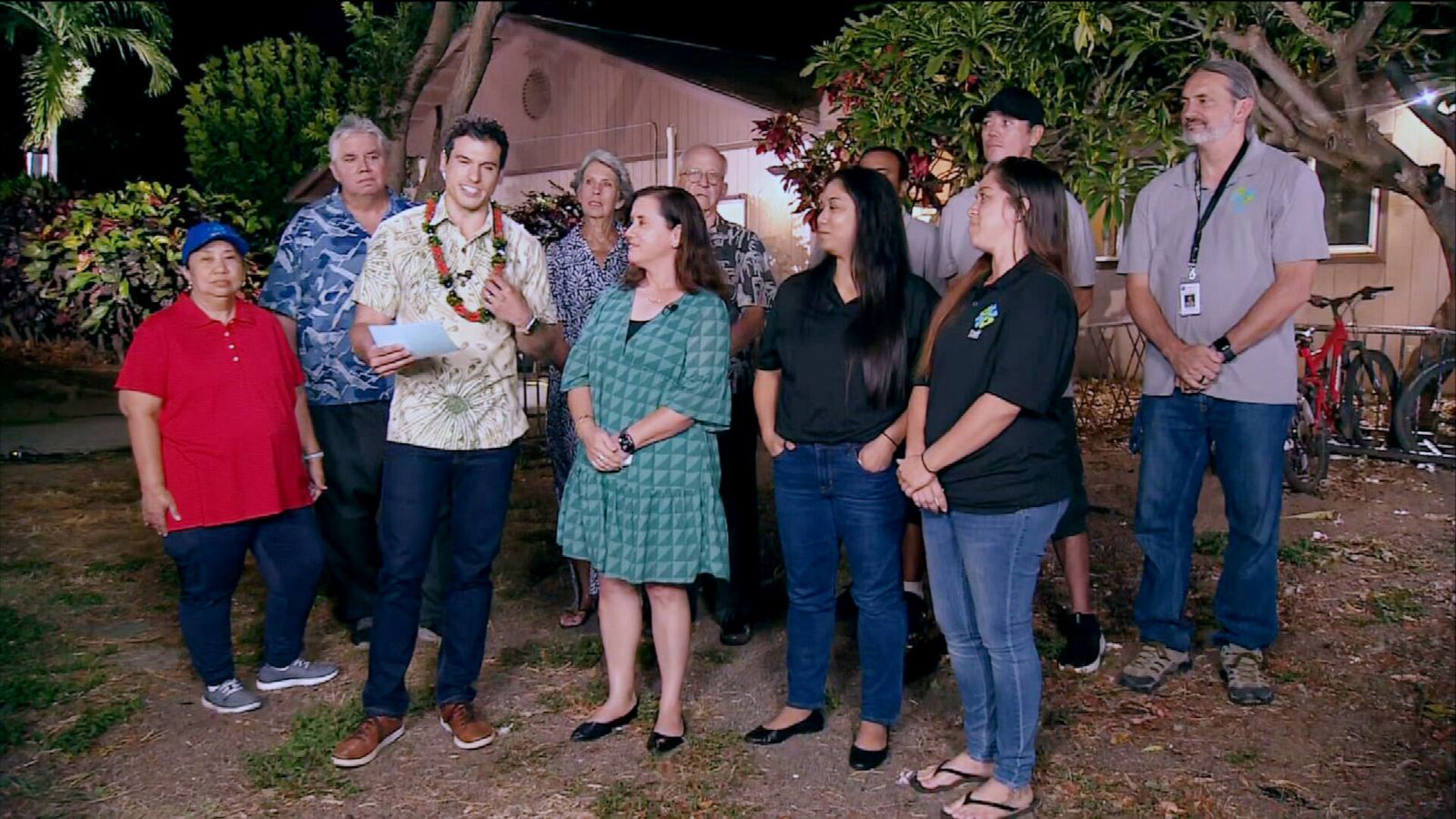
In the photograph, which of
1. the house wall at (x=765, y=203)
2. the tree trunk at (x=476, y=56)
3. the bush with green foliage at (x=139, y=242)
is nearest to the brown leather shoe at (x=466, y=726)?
the bush with green foliage at (x=139, y=242)

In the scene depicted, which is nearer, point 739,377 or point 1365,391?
point 739,377

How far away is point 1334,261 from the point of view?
11117 millimetres

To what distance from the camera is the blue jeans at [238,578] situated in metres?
4.24

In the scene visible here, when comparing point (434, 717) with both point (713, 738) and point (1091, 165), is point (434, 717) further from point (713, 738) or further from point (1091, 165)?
point (1091, 165)

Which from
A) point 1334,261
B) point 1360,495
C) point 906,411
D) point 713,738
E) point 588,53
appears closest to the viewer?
point 906,411

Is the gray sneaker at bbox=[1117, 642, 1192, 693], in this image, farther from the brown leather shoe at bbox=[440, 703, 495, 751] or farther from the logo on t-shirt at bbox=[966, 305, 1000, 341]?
the brown leather shoe at bbox=[440, 703, 495, 751]

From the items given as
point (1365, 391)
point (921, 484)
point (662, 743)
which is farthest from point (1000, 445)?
point (1365, 391)

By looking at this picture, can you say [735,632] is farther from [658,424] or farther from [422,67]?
[422,67]

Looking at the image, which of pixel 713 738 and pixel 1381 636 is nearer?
pixel 713 738

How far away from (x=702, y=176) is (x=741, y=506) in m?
1.32

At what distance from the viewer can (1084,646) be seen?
15.1 feet

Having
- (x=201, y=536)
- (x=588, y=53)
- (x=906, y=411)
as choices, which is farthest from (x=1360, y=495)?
(x=588, y=53)

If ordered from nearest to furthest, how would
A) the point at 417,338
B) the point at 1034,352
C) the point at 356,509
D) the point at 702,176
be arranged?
the point at 1034,352, the point at 417,338, the point at 702,176, the point at 356,509

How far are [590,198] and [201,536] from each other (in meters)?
1.82
